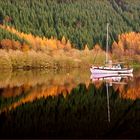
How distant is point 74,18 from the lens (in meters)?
16.7

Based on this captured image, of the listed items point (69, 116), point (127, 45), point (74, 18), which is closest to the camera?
point (69, 116)

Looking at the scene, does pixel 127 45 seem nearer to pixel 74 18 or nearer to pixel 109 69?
A: pixel 109 69

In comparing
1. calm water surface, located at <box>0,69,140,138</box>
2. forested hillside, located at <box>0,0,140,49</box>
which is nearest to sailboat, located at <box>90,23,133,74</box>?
forested hillside, located at <box>0,0,140,49</box>

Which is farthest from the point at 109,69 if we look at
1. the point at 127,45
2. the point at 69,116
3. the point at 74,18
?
the point at 69,116

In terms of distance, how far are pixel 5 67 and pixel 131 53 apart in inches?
173

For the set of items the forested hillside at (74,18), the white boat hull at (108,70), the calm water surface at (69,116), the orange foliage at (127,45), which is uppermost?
the forested hillside at (74,18)

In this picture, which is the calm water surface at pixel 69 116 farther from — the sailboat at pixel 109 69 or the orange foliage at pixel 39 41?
the orange foliage at pixel 39 41

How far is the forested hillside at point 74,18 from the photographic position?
1608 cm

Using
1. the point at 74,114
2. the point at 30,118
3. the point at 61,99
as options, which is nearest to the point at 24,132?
the point at 30,118

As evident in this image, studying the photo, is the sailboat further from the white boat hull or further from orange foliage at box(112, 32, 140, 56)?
orange foliage at box(112, 32, 140, 56)

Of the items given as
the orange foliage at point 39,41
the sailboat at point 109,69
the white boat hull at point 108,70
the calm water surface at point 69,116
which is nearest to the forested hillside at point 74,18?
the orange foliage at point 39,41

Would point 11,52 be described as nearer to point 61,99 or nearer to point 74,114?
point 61,99

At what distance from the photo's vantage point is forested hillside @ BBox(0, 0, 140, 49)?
52.7 ft

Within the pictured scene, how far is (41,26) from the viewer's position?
16.6 m
